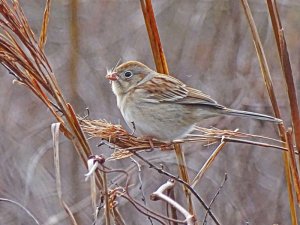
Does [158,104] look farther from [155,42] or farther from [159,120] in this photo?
[155,42]

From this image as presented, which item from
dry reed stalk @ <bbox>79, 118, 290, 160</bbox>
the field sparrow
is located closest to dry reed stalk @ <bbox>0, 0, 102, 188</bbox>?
dry reed stalk @ <bbox>79, 118, 290, 160</bbox>

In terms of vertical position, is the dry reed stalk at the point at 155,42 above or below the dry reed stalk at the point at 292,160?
above

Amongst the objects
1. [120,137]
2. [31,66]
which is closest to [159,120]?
[120,137]

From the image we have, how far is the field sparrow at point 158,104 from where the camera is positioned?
3025mm

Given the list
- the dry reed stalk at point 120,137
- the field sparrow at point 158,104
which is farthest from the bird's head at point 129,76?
the dry reed stalk at point 120,137

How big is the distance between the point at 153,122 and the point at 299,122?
47.2 inches

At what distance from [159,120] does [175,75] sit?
6.65 ft

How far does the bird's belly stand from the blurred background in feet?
0.83

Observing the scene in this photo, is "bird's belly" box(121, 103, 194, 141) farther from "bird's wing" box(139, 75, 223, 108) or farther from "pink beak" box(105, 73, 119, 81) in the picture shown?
"pink beak" box(105, 73, 119, 81)

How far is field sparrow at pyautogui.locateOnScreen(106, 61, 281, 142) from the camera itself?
3.03m

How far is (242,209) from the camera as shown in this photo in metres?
4.04

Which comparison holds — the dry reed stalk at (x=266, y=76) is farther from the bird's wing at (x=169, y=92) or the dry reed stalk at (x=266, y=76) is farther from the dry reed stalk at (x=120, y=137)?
the bird's wing at (x=169, y=92)

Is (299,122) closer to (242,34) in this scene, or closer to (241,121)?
(241,121)

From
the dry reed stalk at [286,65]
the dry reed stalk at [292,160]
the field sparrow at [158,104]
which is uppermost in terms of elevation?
the field sparrow at [158,104]
